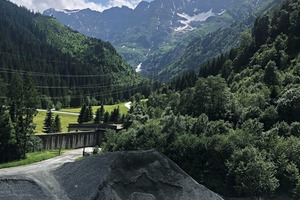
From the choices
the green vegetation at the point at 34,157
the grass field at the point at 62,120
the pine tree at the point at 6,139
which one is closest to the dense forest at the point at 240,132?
the green vegetation at the point at 34,157

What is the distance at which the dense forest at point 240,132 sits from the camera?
6244 centimetres

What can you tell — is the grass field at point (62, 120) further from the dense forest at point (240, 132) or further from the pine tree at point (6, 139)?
the pine tree at point (6, 139)

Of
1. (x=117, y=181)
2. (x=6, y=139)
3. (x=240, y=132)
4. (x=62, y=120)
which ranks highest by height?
(x=117, y=181)

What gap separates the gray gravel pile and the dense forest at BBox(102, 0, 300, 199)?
34.4m

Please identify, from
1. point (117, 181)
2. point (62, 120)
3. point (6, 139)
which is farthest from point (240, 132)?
point (62, 120)

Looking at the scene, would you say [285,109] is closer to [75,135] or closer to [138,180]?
[75,135]

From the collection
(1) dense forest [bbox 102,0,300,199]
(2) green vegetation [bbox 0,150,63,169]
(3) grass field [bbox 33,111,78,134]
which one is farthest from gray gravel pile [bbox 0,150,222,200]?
(3) grass field [bbox 33,111,78,134]

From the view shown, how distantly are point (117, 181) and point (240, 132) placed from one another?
1951 inches

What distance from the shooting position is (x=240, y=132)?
72.9m

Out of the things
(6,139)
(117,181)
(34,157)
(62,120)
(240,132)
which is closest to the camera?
(117,181)

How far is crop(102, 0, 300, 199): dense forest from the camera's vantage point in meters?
62.4

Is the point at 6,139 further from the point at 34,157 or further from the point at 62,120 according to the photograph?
the point at 62,120

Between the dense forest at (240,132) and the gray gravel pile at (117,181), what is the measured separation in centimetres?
3443

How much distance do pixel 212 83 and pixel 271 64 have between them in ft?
66.6
